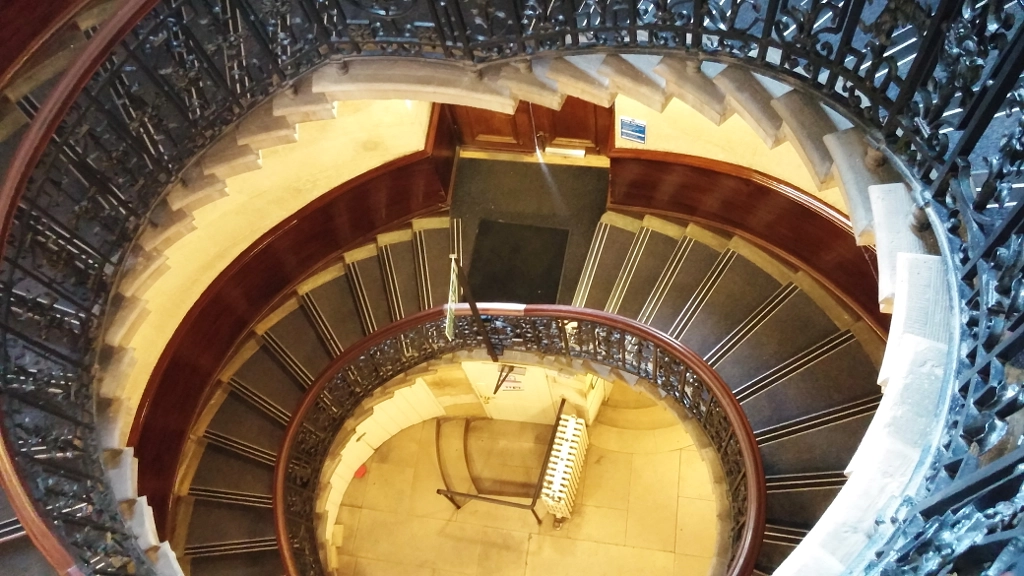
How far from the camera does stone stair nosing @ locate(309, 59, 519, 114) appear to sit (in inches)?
182

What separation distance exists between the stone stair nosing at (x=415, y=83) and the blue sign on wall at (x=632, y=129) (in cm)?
212

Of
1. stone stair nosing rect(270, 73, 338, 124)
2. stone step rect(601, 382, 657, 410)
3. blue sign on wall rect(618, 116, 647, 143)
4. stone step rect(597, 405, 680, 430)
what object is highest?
blue sign on wall rect(618, 116, 647, 143)

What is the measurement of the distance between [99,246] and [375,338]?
2287 millimetres

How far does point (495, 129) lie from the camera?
24.6 ft

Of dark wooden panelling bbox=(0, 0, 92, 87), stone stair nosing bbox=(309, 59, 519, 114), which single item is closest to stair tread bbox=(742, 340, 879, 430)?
stone stair nosing bbox=(309, 59, 519, 114)

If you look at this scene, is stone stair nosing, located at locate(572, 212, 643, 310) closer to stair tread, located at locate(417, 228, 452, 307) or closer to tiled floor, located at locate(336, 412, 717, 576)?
stair tread, located at locate(417, 228, 452, 307)

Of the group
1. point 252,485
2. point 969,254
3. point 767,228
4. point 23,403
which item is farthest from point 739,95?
point 252,485

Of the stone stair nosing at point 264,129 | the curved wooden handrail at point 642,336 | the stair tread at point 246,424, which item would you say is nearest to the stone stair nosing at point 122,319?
the stone stair nosing at point 264,129

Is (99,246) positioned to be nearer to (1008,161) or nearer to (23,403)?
(23,403)

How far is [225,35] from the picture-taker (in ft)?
15.0

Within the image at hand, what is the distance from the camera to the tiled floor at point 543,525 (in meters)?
8.23

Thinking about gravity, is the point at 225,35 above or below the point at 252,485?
above

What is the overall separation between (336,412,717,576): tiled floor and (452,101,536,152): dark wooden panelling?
3.50 meters

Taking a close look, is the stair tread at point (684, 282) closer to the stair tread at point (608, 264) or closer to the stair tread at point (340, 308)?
the stair tread at point (608, 264)
